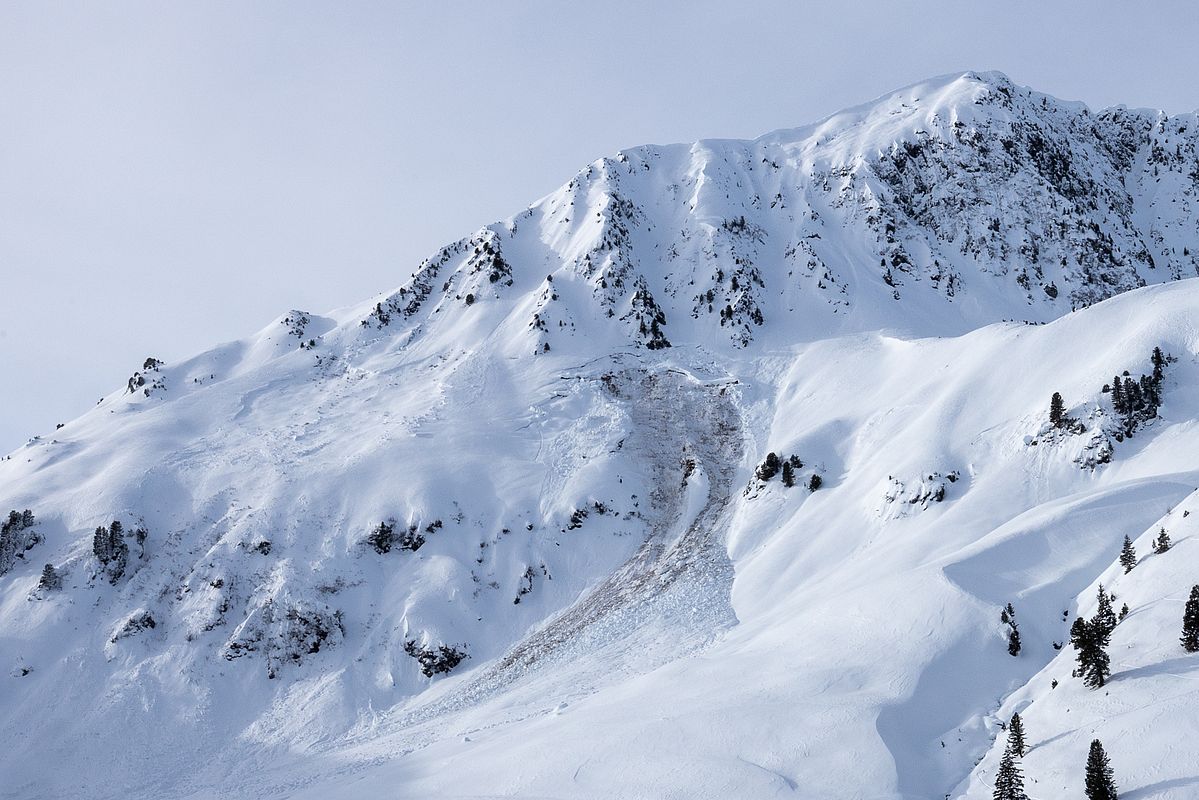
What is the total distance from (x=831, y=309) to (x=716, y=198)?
83.6 feet

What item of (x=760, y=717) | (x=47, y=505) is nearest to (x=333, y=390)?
(x=47, y=505)

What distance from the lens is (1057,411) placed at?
4003 cm

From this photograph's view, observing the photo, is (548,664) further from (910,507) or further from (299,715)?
(910,507)

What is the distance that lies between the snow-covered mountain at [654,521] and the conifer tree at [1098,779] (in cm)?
102

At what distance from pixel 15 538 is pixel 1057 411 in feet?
211

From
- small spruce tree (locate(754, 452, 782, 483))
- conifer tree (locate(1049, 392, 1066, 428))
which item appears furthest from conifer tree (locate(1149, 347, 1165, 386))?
small spruce tree (locate(754, 452, 782, 483))

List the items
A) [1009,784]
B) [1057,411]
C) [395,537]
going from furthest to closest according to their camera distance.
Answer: [395,537] → [1057,411] → [1009,784]

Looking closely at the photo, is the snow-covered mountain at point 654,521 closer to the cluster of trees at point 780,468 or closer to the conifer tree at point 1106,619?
the cluster of trees at point 780,468

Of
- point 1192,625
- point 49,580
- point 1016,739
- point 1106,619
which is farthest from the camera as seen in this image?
point 49,580

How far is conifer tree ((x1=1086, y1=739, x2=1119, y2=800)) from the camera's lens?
49.4 feet

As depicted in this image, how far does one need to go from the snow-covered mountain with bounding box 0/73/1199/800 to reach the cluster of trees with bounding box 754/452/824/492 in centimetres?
53

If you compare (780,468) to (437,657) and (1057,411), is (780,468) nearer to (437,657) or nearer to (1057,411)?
(1057,411)

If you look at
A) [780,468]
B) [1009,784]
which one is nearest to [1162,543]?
[1009,784]

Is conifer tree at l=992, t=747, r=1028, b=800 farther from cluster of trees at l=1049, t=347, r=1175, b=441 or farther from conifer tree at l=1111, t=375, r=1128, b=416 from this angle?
conifer tree at l=1111, t=375, r=1128, b=416
